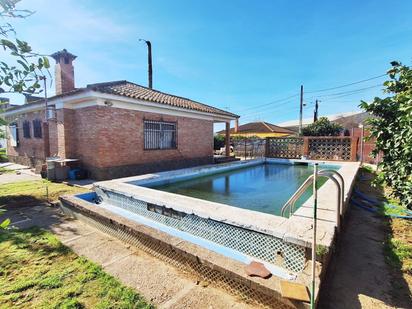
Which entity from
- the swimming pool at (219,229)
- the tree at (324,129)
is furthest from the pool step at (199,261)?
the tree at (324,129)

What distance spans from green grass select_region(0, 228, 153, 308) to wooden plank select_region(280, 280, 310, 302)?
1.60 meters

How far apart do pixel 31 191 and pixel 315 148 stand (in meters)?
17.6

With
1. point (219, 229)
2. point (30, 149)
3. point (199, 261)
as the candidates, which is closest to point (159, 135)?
point (219, 229)

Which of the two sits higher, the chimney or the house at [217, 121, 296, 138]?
the chimney

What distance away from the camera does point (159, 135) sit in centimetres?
1199

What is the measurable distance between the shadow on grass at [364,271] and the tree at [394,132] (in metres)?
1.05

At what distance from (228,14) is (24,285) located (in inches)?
503

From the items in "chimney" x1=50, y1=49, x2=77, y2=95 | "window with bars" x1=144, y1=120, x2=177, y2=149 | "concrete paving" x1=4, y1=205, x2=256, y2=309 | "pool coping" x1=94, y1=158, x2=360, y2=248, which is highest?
"chimney" x1=50, y1=49, x2=77, y2=95

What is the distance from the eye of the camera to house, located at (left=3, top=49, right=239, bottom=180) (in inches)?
375

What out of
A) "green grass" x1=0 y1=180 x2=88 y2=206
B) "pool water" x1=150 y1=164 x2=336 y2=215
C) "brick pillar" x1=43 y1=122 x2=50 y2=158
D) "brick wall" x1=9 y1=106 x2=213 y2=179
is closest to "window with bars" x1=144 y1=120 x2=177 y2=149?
"brick wall" x1=9 y1=106 x2=213 y2=179

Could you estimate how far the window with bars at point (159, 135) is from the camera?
11.4 meters

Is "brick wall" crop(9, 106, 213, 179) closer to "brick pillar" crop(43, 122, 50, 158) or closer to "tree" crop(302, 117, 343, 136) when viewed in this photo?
"brick pillar" crop(43, 122, 50, 158)

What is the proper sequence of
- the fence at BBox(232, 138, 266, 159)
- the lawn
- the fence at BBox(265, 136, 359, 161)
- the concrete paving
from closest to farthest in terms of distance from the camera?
the concrete paving < the lawn < the fence at BBox(265, 136, 359, 161) < the fence at BBox(232, 138, 266, 159)

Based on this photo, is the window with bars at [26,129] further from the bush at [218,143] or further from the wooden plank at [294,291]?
the bush at [218,143]
